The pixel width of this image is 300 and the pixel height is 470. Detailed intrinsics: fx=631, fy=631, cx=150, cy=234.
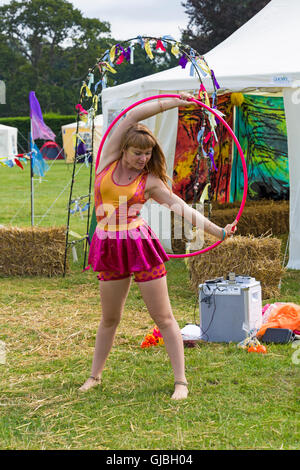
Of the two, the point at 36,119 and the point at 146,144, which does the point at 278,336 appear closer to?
the point at 146,144

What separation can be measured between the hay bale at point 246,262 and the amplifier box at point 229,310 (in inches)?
52.7

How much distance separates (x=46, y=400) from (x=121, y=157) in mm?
1541

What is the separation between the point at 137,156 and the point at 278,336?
200cm

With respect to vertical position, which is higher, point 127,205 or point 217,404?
point 127,205

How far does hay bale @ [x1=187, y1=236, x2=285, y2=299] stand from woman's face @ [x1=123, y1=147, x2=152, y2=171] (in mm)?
2921

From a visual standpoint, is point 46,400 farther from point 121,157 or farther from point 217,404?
point 121,157

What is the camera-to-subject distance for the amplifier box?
484cm

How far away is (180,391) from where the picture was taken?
3736mm

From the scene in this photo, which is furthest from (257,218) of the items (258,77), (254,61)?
(258,77)

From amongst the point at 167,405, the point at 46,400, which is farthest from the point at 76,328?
the point at 167,405

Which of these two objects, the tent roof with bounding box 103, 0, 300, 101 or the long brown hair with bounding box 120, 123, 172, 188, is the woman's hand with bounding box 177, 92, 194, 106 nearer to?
the long brown hair with bounding box 120, 123, 172, 188

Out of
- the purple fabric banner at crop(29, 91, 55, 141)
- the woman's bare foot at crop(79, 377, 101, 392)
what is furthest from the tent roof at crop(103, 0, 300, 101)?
the woman's bare foot at crop(79, 377, 101, 392)

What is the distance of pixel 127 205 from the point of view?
3611mm
